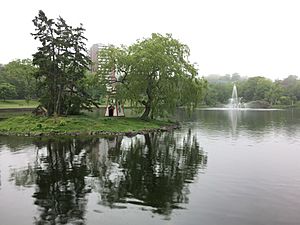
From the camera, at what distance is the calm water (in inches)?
555

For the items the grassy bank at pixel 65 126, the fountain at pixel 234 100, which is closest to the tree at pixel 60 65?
the grassy bank at pixel 65 126

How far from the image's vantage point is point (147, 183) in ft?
62.0

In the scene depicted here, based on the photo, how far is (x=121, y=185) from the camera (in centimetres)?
1847

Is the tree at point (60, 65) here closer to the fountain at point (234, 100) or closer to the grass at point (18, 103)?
the grass at point (18, 103)

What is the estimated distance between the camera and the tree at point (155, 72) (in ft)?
157

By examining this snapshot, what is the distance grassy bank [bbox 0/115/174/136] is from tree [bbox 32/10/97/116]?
345cm

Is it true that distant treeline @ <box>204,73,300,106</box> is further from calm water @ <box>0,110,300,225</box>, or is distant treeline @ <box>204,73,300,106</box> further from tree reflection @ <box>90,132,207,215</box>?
calm water @ <box>0,110,300,225</box>

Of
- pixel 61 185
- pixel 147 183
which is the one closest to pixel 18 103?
pixel 61 185

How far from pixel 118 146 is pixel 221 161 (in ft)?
34.6

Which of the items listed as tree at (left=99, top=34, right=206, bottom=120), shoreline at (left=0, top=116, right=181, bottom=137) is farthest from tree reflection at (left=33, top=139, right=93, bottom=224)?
tree at (left=99, top=34, right=206, bottom=120)

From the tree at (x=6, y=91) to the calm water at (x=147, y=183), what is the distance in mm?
66539

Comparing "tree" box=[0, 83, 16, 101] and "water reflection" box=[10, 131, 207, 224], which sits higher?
"tree" box=[0, 83, 16, 101]

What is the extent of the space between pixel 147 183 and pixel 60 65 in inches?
1237

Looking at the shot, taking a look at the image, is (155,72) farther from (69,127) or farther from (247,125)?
(247,125)
